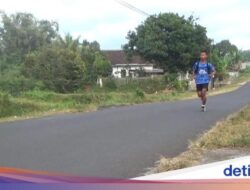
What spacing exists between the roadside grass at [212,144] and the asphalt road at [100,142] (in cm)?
27

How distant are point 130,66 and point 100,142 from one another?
57716 mm

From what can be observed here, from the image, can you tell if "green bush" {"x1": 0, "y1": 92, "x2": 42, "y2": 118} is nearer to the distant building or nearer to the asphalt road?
the asphalt road

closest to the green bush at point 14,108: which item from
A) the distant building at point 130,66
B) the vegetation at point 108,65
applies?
the vegetation at point 108,65

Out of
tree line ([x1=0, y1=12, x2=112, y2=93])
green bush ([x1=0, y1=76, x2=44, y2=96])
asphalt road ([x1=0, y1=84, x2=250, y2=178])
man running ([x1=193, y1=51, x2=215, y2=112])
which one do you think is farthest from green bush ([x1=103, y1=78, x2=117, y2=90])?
asphalt road ([x1=0, y1=84, x2=250, y2=178])

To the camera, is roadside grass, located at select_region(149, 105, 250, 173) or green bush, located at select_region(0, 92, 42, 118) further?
green bush, located at select_region(0, 92, 42, 118)

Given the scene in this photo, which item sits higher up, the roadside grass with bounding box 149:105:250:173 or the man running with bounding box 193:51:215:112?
the man running with bounding box 193:51:215:112

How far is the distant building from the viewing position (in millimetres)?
56737

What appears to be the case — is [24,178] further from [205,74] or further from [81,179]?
[205,74]

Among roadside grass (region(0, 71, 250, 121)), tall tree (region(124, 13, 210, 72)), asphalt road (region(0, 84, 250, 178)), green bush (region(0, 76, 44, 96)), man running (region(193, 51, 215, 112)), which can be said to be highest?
tall tree (region(124, 13, 210, 72))

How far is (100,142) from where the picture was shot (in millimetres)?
9406

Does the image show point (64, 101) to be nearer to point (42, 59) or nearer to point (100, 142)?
point (42, 59)

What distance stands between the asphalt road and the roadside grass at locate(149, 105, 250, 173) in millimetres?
274

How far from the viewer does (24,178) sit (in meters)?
4.95

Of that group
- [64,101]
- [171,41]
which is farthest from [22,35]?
[64,101]
